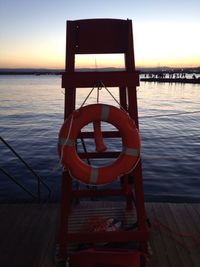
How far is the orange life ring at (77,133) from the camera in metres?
4.21

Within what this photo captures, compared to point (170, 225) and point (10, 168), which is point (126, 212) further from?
point (10, 168)

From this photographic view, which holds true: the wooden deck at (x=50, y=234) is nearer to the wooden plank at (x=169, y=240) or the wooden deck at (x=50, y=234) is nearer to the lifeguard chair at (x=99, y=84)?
the wooden plank at (x=169, y=240)

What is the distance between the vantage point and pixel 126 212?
231 inches

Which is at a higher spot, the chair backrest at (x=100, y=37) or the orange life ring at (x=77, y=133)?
the chair backrest at (x=100, y=37)

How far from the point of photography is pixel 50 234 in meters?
5.36

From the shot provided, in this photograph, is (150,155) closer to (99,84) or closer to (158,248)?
(158,248)

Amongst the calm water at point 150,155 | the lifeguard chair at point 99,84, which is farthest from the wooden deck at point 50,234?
the calm water at point 150,155

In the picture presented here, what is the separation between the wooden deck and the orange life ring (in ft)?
4.87

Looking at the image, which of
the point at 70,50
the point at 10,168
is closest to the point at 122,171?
the point at 70,50

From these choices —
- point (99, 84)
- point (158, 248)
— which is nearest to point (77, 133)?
point (99, 84)

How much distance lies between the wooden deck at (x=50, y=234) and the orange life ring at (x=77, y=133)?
1.48 m

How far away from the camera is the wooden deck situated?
4.64m

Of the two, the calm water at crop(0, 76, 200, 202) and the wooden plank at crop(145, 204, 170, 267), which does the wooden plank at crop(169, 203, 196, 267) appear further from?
the calm water at crop(0, 76, 200, 202)

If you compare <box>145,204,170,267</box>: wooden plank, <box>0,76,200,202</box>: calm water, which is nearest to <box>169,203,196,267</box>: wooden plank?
<box>145,204,170,267</box>: wooden plank
